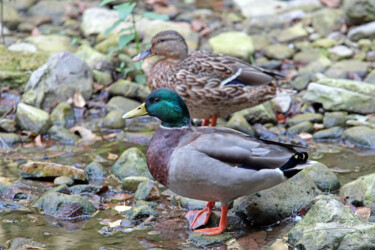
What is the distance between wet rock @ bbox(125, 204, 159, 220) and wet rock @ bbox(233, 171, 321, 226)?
686 mm

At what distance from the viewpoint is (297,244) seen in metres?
4.09

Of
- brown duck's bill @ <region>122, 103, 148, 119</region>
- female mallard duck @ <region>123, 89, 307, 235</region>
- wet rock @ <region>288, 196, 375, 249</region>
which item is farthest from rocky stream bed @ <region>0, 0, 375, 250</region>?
brown duck's bill @ <region>122, 103, 148, 119</region>

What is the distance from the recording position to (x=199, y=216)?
465cm

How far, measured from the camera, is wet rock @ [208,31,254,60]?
8.85m

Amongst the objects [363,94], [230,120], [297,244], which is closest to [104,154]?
[230,120]

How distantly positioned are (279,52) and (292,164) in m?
5.06

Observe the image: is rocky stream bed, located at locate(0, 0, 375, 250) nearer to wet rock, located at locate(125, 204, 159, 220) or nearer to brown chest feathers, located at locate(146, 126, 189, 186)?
wet rock, located at locate(125, 204, 159, 220)

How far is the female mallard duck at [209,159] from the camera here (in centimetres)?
418

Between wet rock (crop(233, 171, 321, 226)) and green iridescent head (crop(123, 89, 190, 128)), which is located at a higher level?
green iridescent head (crop(123, 89, 190, 128))

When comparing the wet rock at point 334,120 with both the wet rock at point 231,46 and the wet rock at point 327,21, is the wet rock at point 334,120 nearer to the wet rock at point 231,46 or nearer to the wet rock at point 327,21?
the wet rock at point 231,46

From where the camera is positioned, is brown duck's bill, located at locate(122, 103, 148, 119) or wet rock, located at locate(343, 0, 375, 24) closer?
brown duck's bill, located at locate(122, 103, 148, 119)

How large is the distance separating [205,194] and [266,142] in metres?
0.66

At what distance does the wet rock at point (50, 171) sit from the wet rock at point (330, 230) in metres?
2.15

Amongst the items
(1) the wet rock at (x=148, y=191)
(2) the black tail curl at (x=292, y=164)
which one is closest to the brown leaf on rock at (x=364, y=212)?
(2) the black tail curl at (x=292, y=164)
